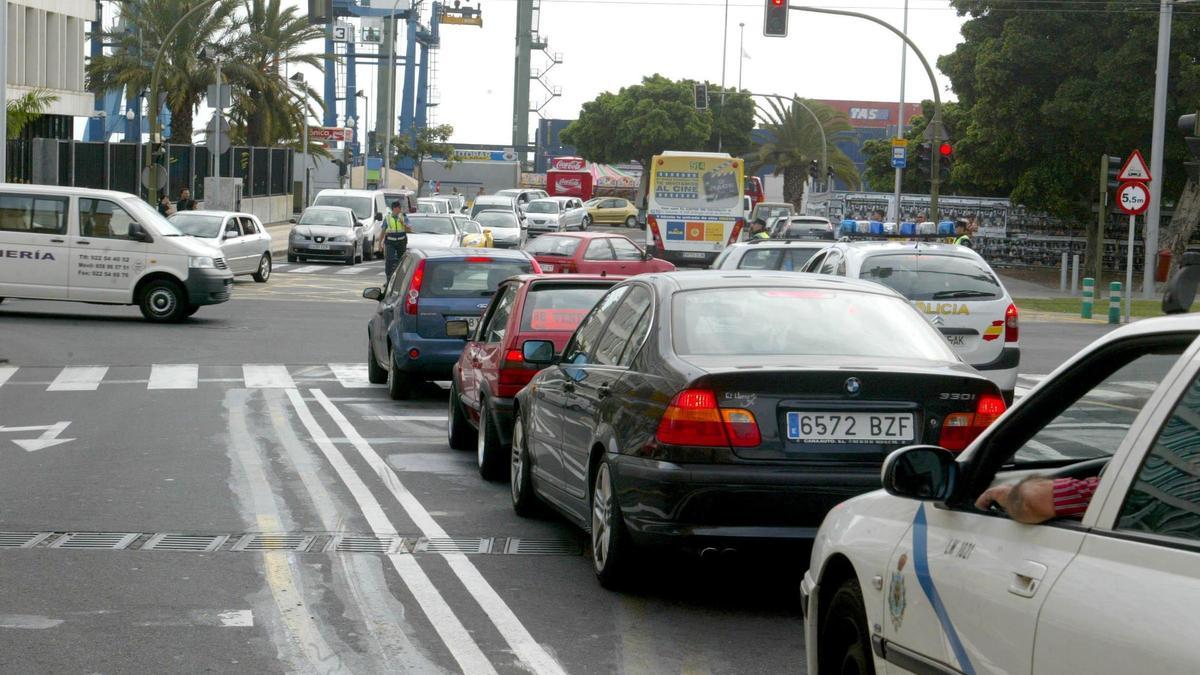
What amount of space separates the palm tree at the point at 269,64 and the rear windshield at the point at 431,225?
16.7 metres

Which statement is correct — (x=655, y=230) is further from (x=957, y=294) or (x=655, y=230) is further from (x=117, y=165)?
(x=957, y=294)

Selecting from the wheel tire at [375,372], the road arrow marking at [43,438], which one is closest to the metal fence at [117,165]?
the wheel tire at [375,372]

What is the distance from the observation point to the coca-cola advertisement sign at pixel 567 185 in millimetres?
109250

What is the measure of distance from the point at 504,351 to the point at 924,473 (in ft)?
24.4

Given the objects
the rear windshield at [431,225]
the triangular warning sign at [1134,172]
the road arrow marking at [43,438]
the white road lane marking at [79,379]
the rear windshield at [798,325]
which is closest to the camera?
the rear windshield at [798,325]

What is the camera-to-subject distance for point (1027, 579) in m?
3.52

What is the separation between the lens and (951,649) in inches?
153

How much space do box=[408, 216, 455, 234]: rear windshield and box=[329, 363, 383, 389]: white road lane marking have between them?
79.9ft

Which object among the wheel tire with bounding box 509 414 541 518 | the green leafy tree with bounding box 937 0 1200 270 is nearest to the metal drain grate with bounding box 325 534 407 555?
the wheel tire with bounding box 509 414 541 518

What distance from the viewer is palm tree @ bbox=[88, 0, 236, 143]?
182 ft

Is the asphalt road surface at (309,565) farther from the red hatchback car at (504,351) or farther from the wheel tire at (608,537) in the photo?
the red hatchback car at (504,351)

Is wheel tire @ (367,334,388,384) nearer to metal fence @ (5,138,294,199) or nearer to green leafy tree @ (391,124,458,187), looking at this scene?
metal fence @ (5,138,294,199)

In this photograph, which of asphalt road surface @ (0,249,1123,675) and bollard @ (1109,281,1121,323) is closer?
asphalt road surface @ (0,249,1123,675)

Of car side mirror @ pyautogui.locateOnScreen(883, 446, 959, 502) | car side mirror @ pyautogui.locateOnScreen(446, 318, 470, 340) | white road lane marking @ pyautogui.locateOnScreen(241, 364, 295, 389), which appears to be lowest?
white road lane marking @ pyautogui.locateOnScreen(241, 364, 295, 389)
